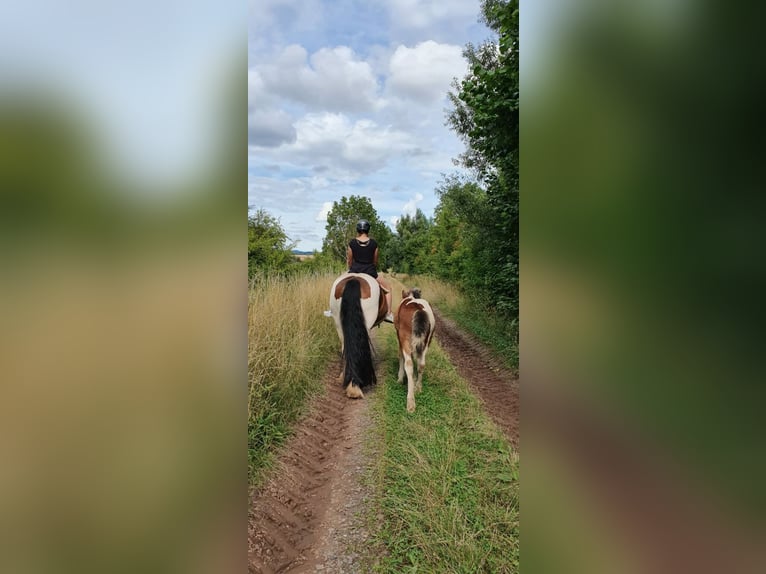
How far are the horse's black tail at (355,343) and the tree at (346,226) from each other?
9692 mm

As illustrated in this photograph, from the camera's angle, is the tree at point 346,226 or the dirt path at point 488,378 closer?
the dirt path at point 488,378

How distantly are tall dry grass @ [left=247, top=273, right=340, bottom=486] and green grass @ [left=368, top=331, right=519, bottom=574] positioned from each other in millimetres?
1049

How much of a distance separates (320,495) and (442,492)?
1001mm

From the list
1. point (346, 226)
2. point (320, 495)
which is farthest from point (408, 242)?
point (320, 495)

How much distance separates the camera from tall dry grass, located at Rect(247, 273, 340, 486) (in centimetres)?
353

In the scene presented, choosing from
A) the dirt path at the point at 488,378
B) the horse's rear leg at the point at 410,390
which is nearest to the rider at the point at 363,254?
the horse's rear leg at the point at 410,390

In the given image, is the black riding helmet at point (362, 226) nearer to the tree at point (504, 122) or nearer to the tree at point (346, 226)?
the tree at point (504, 122)

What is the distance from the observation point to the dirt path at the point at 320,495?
221 cm

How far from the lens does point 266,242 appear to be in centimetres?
957
